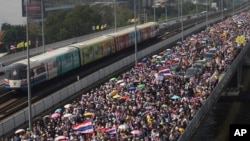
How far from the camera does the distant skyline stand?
129875 mm

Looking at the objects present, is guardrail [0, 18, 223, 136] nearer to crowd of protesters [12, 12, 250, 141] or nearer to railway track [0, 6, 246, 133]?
crowd of protesters [12, 12, 250, 141]

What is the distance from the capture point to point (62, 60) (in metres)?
53.6

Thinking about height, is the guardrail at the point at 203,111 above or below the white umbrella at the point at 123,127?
below

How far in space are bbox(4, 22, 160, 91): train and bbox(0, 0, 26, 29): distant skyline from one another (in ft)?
175

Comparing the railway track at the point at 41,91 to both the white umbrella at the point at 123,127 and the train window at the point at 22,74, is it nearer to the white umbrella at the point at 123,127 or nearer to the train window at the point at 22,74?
the train window at the point at 22,74

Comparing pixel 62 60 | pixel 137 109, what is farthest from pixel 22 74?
pixel 137 109

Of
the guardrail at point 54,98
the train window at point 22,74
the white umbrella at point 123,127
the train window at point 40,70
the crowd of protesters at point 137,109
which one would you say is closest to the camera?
the crowd of protesters at point 137,109

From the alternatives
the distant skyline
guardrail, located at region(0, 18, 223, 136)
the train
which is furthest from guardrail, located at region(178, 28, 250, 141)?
the distant skyline

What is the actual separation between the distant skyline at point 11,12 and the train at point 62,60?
53395 mm

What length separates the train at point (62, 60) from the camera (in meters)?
44.9

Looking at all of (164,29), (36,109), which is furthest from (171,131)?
(164,29)

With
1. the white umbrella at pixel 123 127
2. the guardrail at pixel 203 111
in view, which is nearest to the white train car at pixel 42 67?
the guardrail at pixel 203 111

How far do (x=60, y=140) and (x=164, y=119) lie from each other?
6.70m

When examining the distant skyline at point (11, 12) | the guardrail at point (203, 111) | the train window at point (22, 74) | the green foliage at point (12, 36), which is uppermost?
the distant skyline at point (11, 12)
